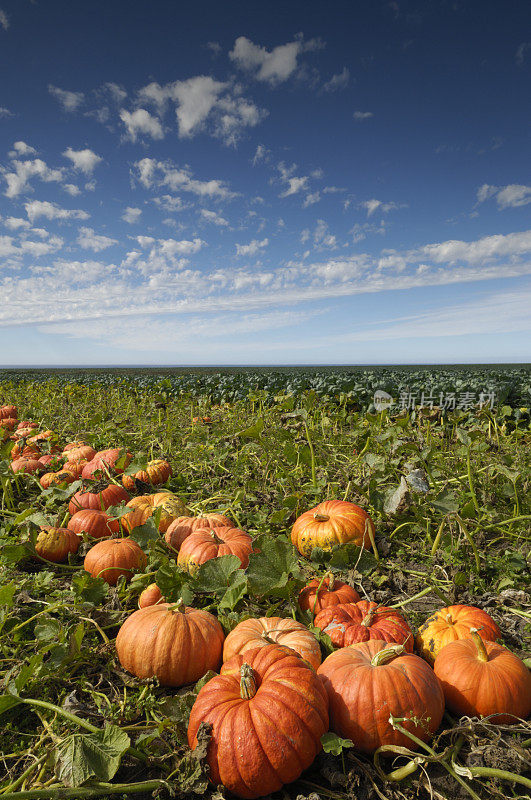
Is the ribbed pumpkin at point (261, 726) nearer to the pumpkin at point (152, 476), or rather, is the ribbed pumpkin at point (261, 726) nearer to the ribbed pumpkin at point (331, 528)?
the ribbed pumpkin at point (331, 528)

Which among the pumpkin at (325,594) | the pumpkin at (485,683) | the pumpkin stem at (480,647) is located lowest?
the pumpkin at (485,683)

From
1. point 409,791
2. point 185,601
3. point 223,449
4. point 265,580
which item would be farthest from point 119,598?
point 223,449

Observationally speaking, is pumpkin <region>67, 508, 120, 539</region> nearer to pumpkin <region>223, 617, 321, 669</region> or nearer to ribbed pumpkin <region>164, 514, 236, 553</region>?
ribbed pumpkin <region>164, 514, 236, 553</region>

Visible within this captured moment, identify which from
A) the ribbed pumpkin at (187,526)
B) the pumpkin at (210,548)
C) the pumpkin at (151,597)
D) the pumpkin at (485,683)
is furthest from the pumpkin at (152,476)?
the pumpkin at (485,683)

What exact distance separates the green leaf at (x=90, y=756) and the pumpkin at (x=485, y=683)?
1342mm

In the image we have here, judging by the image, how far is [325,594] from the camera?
246 cm

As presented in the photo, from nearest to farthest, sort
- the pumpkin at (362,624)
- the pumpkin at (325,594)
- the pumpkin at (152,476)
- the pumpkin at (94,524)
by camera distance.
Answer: the pumpkin at (362,624), the pumpkin at (325,594), the pumpkin at (94,524), the pumpkin at (152,476)

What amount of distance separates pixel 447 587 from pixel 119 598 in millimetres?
2001

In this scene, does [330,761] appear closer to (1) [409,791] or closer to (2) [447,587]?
(1) [409,791]

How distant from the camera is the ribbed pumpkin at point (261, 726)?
1559mm

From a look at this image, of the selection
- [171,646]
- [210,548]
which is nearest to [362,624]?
[171,646]

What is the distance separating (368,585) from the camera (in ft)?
9.09

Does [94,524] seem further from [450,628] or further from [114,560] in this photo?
[450,628]

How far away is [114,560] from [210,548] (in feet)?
2.23
